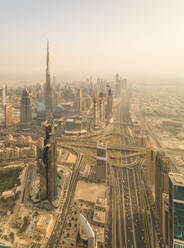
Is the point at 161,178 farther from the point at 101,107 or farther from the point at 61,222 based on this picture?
the point at 101,107

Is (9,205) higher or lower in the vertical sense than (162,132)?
lower

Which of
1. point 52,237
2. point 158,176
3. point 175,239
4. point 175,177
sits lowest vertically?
point 52,237

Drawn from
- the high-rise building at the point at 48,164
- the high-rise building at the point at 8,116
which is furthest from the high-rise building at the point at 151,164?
the high-rise building at the point at 8,116

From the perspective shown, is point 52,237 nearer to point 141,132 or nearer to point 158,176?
point 158,176

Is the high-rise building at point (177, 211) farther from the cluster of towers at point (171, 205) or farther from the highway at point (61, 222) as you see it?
the highway at point (61, 222)

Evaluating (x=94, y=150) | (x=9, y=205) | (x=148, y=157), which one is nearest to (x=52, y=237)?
(x=9, y=205)

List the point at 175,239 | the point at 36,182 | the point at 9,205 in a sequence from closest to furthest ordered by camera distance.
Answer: the point at 175,239, the point at 9,205, the point at 36,182
